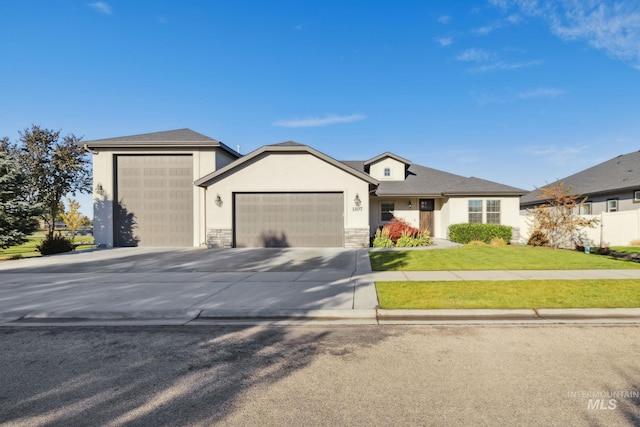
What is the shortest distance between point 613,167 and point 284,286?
31008 millimetres

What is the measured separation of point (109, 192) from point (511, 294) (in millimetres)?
19258

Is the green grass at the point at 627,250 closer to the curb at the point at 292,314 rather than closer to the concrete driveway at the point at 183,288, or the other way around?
the concrete driveway at the point at 183,288

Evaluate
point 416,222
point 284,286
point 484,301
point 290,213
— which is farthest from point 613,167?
point 284,286

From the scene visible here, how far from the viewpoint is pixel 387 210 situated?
2158cm

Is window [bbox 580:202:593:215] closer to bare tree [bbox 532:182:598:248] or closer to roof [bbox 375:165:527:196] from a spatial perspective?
roof [bbox 375:165:527:196]

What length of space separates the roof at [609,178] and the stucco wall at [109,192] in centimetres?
2001

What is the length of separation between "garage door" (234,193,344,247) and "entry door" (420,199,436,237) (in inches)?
305

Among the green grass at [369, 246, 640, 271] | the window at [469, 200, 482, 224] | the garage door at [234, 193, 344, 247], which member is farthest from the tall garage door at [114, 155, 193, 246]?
the window at [469, 200, 482, 224]

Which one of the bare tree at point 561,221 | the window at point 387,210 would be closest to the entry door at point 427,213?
the window at point 387,210

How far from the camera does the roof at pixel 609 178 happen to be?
2108cm

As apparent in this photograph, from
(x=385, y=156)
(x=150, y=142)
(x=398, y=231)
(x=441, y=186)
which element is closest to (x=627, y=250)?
(x=441, y=186)

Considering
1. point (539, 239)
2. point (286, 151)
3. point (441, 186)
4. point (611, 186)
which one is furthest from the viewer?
point (611, 186)

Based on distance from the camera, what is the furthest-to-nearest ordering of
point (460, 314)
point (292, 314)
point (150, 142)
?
1. point (150, 142)
2. point (292, 314)
3. point (460, 314)

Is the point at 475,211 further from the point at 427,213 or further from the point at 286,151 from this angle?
the point at 286,151
